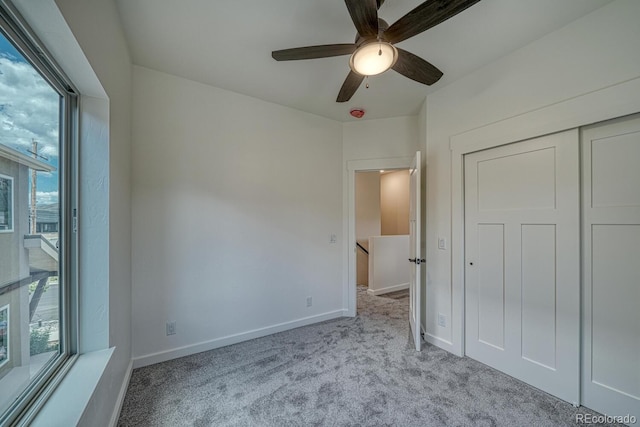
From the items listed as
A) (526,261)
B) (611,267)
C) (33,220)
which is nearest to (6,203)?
(33,220)

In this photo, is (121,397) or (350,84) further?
(350,84)

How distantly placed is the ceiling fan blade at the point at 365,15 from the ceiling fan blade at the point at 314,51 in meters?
0.16

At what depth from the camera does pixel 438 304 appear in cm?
272

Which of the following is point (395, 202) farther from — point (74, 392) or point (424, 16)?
point (74, 392)

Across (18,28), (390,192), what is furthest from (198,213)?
(390,192)

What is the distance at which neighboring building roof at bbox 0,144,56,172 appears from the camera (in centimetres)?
95

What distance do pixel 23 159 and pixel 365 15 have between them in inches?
65.7

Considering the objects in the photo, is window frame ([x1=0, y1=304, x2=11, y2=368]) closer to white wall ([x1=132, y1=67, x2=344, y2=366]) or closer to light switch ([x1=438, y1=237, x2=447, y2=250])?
white wall ([x1=132, y1=67, x2=344, y2=366])

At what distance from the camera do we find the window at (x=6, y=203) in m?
0.95

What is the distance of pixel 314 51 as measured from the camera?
1.64 metres

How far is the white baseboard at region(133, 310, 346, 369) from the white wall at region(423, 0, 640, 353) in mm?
1327

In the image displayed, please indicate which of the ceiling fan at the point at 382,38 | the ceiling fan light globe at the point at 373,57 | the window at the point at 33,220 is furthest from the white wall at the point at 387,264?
the window at the point at 33,220

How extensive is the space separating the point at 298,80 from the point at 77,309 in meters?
2.41
